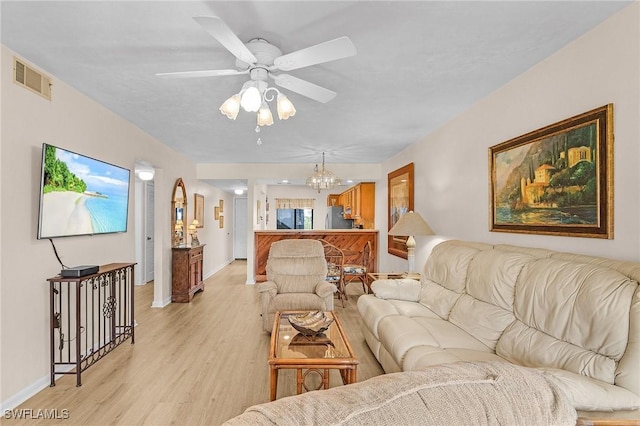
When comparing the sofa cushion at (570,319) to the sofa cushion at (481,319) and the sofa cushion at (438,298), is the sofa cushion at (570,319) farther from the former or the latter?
the sofa cushion at (438,298)

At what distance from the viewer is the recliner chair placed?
3764 millimetres

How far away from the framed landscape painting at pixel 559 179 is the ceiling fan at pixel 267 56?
1.53 m

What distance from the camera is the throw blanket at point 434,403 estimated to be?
1.88ft

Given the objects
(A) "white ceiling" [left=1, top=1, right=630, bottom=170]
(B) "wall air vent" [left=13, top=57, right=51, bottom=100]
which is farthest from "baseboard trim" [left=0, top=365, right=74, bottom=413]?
(A) "white ceiling" [left=1, top=1, right=630, bottom=170]

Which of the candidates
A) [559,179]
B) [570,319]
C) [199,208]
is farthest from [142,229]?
[570,319]

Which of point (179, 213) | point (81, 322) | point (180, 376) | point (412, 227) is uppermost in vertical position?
point (179, 213)

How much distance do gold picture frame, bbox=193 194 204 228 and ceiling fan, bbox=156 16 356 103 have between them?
4.70 m

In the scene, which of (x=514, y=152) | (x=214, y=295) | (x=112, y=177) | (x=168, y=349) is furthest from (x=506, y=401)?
(x=214, y=295)

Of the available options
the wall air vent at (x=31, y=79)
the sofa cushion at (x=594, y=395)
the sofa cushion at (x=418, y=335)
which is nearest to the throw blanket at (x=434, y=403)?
the sofa cushion at (x=594, y=395)

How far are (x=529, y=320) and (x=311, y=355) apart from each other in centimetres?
137

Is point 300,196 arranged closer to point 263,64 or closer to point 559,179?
point 263,64

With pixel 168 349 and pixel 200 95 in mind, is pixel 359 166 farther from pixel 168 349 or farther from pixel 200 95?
pixel 168 349

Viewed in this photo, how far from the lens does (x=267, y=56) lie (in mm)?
2078

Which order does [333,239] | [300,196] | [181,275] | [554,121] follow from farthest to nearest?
[300,196], [333,239], [181,275], [554,121]
